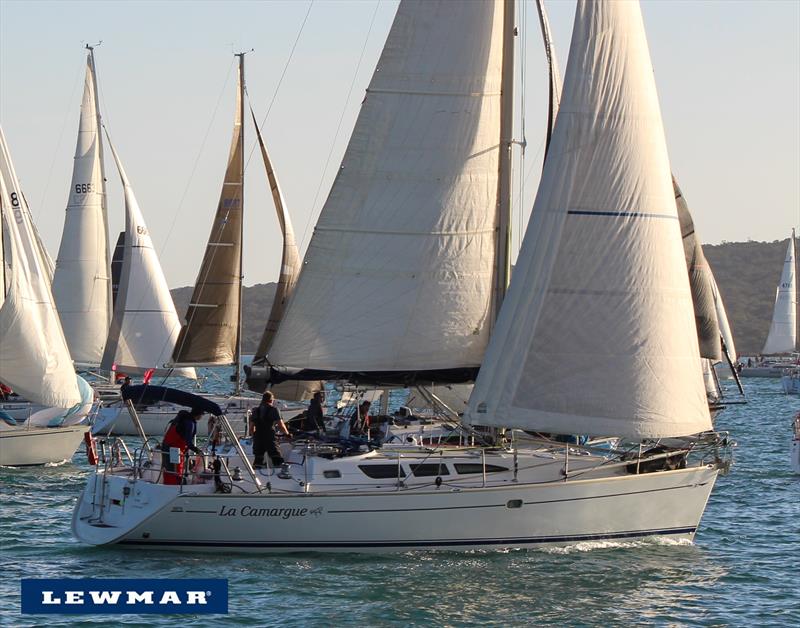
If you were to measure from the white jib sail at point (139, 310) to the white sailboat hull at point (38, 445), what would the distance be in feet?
52.0

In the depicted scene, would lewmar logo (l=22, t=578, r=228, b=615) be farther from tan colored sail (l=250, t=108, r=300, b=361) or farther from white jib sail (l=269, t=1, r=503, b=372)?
tan colored sail (l=250, t=108, r=300, b=361)

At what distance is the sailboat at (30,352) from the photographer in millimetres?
32656

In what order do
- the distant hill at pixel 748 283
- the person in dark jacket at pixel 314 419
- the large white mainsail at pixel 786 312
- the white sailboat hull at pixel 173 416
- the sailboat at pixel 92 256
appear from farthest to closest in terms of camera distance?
the distant hill at pixel 748 283, the large white mainsail at pixel 786 312, the sailboat at pixel 92 256, the white sailboat hull at pixel 173 416, the person in dark jacket at pixel 314 419

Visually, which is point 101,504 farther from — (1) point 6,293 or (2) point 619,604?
(1) point 6,293

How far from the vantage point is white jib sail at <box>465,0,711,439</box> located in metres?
21.8

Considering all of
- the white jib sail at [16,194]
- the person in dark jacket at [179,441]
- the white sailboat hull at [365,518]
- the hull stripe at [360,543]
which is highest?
the white jib sail at [16,194]

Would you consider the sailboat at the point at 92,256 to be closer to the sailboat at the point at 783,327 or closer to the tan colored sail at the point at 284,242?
the tan colored sail at the point at 284,242

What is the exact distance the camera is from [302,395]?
4066 centimetres

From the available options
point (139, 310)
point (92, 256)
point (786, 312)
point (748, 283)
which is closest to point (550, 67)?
point (139, 310)

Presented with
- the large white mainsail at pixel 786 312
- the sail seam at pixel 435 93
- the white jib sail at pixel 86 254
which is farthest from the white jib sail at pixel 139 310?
the large white mainsail at pixel 786 312

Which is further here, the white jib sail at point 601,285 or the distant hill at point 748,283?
the distant hill at point 748,283

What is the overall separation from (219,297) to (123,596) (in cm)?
2765

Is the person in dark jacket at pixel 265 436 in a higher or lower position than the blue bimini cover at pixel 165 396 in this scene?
lower

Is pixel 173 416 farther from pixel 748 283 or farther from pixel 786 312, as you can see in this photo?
pixel 748 283
